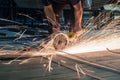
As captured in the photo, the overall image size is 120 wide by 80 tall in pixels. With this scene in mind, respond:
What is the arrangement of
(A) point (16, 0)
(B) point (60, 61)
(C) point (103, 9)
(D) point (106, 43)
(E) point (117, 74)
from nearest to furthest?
1. (E) point (117, 74)
2. (B) point (60, 61)
3. (D) point (106, 43)
4. (A) point (16, 0)
5. (C) point (103, 9)

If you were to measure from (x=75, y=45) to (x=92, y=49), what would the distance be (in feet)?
1.52

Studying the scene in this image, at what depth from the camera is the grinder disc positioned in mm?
8867

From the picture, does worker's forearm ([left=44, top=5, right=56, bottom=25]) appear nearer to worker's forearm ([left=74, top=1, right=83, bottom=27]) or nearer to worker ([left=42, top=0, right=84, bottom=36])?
worker ([left=42, top=0, right=84, bottom=36])

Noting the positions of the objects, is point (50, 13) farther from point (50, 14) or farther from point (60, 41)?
point (60, 41)

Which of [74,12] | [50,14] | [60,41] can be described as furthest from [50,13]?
[60,41]

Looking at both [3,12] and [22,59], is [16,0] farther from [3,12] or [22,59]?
[22,59]

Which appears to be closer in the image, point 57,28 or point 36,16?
point 57,28

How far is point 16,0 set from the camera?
45.6 feet

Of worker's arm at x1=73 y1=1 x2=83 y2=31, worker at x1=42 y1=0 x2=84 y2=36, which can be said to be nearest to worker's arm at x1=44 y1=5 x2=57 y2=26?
worker at x1=42 y1=0 x2=84 y2=36

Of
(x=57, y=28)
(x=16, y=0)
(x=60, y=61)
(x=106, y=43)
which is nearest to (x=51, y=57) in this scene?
(x=60, y=61)

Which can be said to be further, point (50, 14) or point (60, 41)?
point (50, 14)

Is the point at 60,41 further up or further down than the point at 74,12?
further down

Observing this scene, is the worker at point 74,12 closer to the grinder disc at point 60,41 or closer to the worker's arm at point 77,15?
the worker's arm at point 77,15

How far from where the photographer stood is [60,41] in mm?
8914
